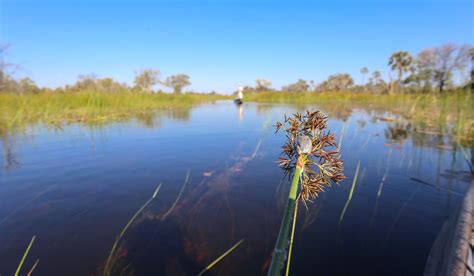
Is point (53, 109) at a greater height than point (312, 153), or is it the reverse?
point (53, 109)

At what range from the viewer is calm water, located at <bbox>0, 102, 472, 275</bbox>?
200cm

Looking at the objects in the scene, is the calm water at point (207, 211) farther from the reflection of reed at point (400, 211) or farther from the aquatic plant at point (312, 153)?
the aquatic plant at point (312, 153)

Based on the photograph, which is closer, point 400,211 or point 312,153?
point 312,153

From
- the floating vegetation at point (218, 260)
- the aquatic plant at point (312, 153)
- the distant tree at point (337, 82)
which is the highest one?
the distant tree at point (337, 82)

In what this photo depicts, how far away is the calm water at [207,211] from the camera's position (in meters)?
2.00

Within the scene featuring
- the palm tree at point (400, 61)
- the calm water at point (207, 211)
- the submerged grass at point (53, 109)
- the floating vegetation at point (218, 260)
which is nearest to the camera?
the floating vegetation at point (218, 260)

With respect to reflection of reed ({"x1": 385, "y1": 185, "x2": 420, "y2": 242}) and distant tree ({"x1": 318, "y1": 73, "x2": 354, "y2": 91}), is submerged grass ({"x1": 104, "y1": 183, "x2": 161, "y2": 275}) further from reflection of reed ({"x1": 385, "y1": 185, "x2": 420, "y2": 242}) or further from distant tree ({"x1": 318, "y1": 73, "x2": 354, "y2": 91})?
distant tree ({"x1": 318, "y1": 73, "x2": 354, "y2": 91})

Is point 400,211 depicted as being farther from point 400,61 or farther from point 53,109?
point 400,61

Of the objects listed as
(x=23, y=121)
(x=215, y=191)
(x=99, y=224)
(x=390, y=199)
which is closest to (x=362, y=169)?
(x=390, y=199)

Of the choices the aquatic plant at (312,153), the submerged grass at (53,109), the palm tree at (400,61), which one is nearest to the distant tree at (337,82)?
the palm tree at (400,61)

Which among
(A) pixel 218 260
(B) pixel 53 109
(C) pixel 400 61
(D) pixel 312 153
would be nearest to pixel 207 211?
(A) pixel 218 260

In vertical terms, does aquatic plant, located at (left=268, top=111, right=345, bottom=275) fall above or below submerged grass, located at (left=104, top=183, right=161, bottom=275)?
above

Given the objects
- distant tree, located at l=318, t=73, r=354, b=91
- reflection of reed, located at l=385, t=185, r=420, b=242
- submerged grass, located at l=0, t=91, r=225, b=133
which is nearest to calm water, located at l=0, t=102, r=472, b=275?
reflection of reed, located at l=385, t=185, r=420, b=242

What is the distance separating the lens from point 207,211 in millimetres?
2846
